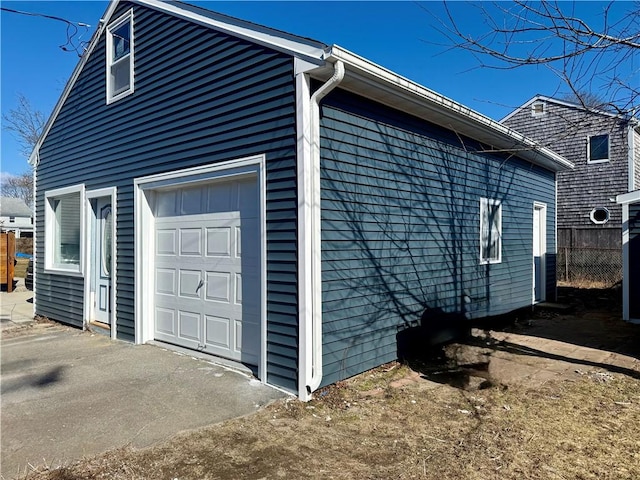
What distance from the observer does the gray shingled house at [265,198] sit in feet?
14.5

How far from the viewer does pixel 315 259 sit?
426 cm

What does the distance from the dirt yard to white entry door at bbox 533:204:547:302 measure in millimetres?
4783

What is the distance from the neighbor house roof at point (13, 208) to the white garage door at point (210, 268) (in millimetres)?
39760

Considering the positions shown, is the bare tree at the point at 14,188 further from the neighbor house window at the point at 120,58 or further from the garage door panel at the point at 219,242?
the garage door panel at the point at 219,242

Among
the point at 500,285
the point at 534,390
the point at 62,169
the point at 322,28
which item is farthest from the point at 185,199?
the point at 500,285

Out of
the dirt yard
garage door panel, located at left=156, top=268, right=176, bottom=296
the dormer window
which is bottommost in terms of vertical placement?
the dirt yard

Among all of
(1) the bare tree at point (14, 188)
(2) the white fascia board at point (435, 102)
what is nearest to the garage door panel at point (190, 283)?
A: (2) the white fascia board at point (435, 102)

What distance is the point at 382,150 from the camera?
17.4 feet

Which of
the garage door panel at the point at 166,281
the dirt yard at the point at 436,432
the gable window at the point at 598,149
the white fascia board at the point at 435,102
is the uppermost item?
the gable window at the point at 598,149

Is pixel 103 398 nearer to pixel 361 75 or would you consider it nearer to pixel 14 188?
pixel 361 75

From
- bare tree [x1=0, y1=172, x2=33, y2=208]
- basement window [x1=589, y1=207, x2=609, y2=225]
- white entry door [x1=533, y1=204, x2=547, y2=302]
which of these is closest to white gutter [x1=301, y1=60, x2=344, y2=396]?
white entry door [x1=533, y1=204, x2=547, y2=302]

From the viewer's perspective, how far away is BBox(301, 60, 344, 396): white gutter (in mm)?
4223

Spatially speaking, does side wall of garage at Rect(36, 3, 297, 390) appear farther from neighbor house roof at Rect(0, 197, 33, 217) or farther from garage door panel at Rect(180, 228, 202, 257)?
neighbor house roof at Rect(0, 197, 33, 217)

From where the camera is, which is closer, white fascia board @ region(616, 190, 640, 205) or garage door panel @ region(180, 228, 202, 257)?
garage door panel @ region(180, 228, 202, 257)
